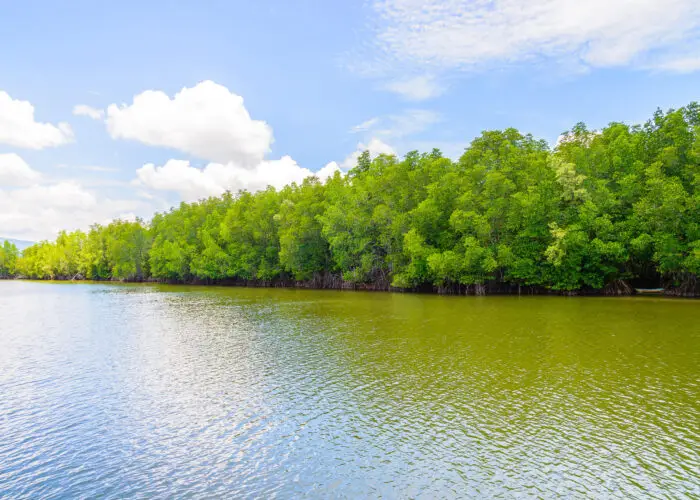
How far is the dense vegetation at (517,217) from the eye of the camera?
48062 millimetres

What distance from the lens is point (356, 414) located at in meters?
13.2

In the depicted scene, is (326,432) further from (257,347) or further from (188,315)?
(188,315)

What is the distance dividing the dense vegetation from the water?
81.3ft

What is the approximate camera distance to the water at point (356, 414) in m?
9.37

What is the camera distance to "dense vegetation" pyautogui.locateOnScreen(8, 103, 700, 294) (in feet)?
158

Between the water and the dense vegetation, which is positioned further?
the dense vegetation

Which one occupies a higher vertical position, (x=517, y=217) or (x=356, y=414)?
(x=517, y=217)

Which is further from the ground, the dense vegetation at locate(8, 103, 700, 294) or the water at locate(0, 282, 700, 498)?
the dense vegetation at locate(8, 103, 700, 294)

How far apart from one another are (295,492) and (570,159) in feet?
191

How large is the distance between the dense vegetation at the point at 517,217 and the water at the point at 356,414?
976 inches

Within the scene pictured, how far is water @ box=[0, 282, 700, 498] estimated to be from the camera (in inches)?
369

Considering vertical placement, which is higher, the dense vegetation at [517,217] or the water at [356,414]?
the dense vegetation at [517,217]

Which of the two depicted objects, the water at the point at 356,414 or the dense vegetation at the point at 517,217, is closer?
the water at the point at 356,414

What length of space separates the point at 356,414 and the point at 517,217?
46.8 m
